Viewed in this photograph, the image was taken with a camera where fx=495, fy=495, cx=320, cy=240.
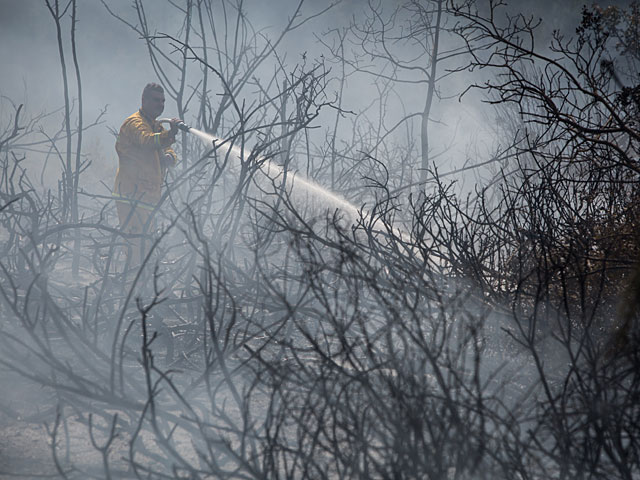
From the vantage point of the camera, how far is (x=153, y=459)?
209cm

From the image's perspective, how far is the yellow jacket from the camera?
5.29 metres

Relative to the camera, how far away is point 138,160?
17.6 feet

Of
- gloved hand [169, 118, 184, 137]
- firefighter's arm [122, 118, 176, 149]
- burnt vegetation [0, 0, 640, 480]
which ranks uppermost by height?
firefighter's arm [122, 118, 176, 149]

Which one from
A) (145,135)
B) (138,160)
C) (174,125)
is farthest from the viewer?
(138,160)

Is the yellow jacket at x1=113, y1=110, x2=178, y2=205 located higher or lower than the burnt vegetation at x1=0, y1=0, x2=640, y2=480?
higher

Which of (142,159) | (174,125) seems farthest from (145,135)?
(174,125)

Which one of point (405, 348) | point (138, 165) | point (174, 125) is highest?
point (138, 165)

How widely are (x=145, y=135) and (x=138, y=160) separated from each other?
1.27ft

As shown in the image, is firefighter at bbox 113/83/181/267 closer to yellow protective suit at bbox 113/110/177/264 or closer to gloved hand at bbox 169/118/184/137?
yellow protective suit at bbox 113/110/177/264

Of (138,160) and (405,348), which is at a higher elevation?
(138,160)

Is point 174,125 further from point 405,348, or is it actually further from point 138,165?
point 405,348

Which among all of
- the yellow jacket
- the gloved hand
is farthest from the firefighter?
the gloved hand

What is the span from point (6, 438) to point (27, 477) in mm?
397

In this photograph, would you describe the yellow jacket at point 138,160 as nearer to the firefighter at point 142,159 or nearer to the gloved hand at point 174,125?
the firefighter at point 142,159
